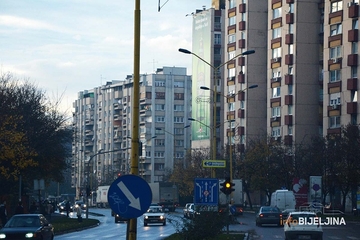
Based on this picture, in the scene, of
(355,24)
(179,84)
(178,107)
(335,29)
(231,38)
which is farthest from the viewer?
(179,84)

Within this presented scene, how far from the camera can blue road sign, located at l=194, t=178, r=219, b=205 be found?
23609mm

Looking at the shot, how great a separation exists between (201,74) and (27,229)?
88214mm

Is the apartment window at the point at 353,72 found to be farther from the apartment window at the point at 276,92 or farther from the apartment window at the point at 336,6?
the apartment window at the point at 276,92

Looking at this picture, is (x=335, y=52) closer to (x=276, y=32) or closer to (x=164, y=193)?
(x=276, y=32)

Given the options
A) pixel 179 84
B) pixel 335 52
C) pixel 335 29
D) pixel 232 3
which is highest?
pixel 232 3

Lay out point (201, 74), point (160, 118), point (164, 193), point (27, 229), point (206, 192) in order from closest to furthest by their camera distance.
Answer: point (206, 192), point (27, 229), point (164, 193), point (201, 74), point (160, 118)

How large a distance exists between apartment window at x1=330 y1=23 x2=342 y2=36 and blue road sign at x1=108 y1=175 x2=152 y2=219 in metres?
70.4

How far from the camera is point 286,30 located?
91.6 meters

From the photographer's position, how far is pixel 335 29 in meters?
80.2

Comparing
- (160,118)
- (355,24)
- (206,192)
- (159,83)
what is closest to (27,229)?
(206,192)

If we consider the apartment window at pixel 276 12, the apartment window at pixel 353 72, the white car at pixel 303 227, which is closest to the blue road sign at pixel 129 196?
the white car at pixel 303 227

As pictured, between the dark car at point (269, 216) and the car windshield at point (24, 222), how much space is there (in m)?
24.2

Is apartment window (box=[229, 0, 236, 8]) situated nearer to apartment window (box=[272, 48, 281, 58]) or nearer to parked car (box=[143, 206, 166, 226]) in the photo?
apartment window (box=[272, 48, 281, 58])

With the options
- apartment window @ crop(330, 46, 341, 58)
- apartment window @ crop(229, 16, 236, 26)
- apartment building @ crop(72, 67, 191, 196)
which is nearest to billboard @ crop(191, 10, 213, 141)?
apartment window @ crop(229, 16, 236, 26)
